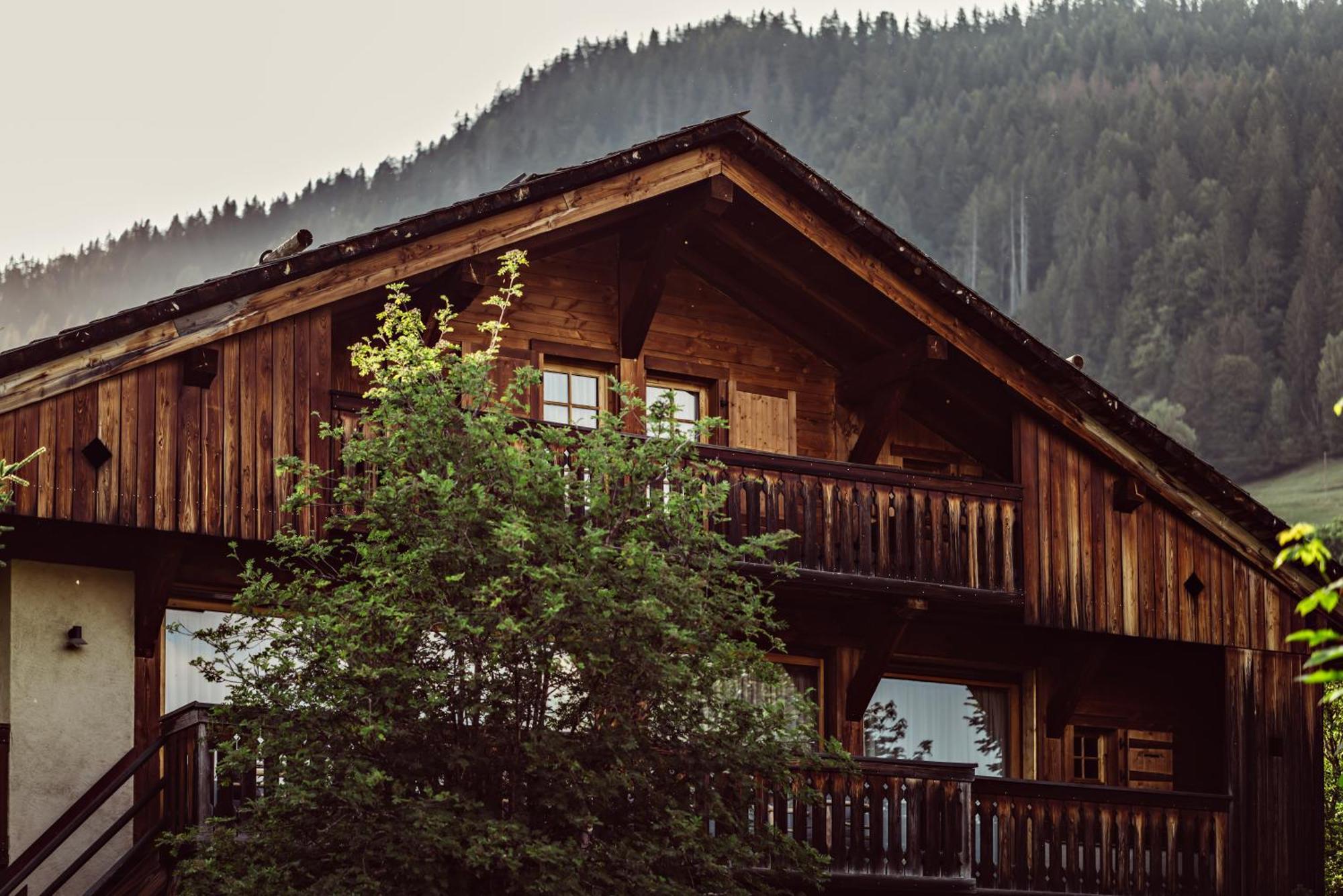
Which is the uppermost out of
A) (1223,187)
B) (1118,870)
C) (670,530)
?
(1223,187)

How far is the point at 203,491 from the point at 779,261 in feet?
23.7

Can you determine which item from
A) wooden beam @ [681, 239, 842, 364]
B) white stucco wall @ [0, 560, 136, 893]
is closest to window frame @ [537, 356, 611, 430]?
wooden beam @ [681, 239, 842, 364]

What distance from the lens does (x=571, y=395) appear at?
22.1 m

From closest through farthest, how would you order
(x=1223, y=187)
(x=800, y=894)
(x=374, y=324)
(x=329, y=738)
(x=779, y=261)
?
(x=329, y=738) < (x=800, y=894) < (x=374, y=324) < (x=779, y=261) < (x=1223, y=187)

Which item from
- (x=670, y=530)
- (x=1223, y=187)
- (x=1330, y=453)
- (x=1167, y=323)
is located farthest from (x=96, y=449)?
(x=1223, y=187)

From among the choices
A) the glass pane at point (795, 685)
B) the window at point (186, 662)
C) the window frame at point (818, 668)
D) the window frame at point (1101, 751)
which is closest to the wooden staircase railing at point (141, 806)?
the window at point (186, 662)

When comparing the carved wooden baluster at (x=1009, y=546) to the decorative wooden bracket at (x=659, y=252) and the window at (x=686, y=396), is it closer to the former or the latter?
the window at (x=686, y=396)

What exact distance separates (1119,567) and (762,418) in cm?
411

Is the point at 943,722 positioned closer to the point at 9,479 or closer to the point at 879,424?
the point at 879,424

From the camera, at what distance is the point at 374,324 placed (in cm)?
2048

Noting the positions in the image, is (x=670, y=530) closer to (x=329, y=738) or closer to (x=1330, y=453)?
(x=329, y=738)

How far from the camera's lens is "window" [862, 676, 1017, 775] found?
75.9 feet

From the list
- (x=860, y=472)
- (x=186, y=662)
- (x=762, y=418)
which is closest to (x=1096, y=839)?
(x=860, y=472)

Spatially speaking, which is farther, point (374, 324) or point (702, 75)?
point (702, 75)
